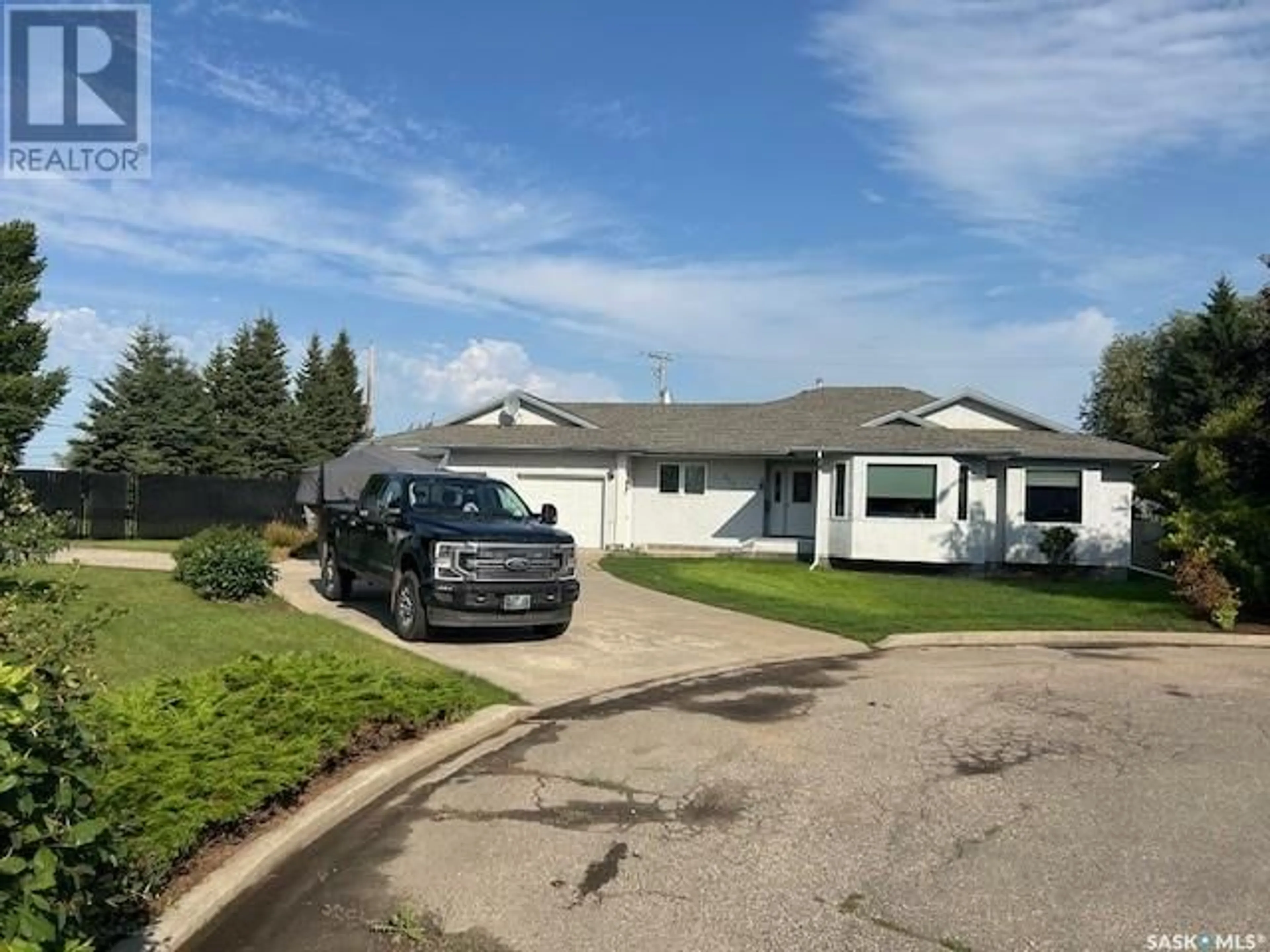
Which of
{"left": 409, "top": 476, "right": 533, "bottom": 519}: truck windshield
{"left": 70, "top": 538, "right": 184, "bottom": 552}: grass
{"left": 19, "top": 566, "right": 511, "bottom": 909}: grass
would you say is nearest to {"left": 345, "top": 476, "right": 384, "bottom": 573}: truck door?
{"left": 409, "top": 476, "right": 533, "bottom": 519}: truck windshield

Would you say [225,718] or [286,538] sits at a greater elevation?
[286,538]

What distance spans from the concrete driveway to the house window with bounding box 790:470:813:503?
12.4m

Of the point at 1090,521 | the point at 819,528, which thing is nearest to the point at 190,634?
the point at 819,528

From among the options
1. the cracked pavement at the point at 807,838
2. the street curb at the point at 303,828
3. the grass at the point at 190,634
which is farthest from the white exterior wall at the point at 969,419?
the street curb at the point at 303,828

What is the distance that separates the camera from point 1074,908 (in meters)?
5.06

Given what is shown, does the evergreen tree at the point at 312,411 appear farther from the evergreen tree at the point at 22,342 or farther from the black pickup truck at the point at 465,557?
the black pickup truck at the point at 465,557

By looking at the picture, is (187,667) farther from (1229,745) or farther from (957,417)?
(957,417)

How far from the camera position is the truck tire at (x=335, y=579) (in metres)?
16.7

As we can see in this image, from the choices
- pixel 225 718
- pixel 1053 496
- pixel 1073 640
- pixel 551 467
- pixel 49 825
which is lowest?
pixel 1073 640

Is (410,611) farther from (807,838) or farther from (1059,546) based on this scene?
(1059,546)

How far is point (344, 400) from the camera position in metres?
60.1

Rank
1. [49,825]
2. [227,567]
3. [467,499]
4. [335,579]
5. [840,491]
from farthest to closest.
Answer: [840,491], [335,579], [227,567], [467,499], [49,825]

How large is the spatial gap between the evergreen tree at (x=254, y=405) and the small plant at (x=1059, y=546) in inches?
1533

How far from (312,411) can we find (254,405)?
365cm
